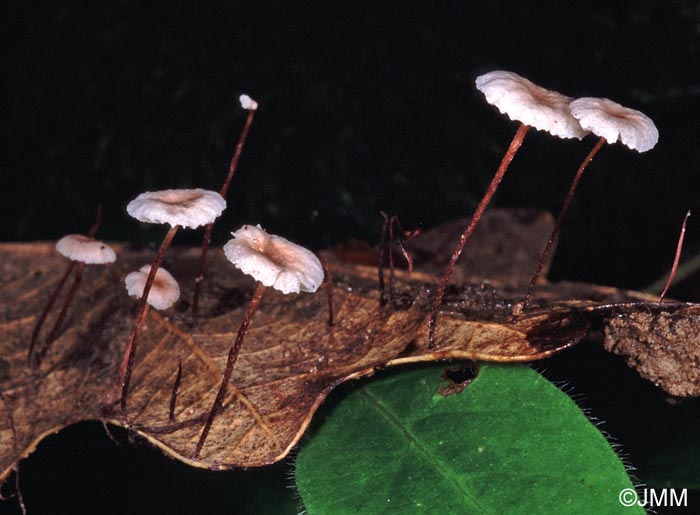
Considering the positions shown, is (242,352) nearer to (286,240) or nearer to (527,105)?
(286,240)

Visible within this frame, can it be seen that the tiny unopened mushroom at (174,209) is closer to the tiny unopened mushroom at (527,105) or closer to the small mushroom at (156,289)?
the small mushroom at (156,289)

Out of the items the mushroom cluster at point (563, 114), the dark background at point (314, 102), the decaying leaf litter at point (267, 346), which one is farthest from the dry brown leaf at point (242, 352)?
the dark background at point (314, 102)

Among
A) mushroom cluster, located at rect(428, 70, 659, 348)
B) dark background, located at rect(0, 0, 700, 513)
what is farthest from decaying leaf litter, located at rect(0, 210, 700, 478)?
dark background, located at rect(0, 0, 700, 513)

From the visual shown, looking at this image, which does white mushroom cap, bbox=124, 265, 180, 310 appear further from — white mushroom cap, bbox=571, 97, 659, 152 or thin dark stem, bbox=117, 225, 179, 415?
white mushroom cap, bbox=571, 97, 659, 152

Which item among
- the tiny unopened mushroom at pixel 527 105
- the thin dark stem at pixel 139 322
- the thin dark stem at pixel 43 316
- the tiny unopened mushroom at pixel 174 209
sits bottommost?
the thin dark stem at pixel 43 316

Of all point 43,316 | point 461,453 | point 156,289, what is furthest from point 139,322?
point 461,453

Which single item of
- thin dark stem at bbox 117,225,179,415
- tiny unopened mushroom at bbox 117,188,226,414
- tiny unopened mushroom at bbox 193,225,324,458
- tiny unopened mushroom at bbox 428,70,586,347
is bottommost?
thin dark stem at bbox 117,225,179,415
